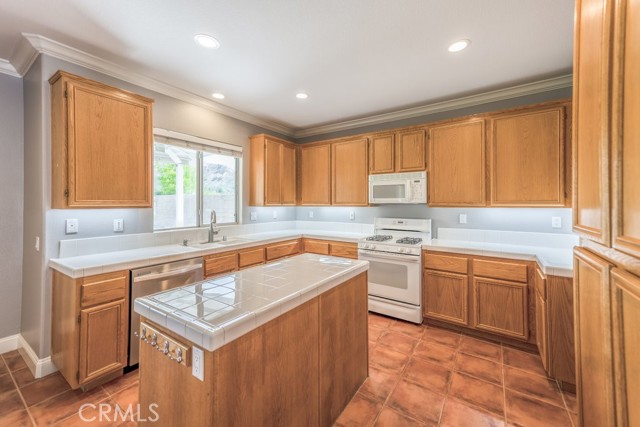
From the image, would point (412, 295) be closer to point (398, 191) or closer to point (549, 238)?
point (398, 191)

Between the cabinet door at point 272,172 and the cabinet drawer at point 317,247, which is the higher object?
the cabinet door at point 272,172

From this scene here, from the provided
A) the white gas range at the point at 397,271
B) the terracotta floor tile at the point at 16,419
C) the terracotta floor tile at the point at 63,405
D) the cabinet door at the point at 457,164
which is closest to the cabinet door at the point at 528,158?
the cabinet door at the point at 457,164

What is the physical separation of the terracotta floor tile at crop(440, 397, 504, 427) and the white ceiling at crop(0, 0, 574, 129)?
2.68 metres

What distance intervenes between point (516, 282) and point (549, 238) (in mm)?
736

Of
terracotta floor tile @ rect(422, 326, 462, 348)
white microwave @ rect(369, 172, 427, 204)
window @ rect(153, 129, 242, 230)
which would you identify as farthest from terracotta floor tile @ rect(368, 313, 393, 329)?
window @ rect(153, 129, 242, 230)

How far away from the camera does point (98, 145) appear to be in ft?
7.39

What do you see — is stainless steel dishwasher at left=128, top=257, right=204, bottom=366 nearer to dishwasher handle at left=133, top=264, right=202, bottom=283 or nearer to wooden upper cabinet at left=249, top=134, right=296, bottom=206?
dishwasher handle at left=133, top=264, right=202, bottom=283

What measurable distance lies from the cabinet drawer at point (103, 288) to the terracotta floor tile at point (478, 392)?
8.59 ft

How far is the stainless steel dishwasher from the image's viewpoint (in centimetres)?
220

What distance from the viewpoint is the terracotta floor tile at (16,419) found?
1.71 metres

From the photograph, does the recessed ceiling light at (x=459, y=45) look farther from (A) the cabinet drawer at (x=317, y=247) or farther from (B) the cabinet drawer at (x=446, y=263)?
(A) the cabinet drawer at (x=317, y=247)

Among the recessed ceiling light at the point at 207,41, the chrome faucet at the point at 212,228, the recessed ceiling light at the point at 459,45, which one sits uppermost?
the recessed ceiling light at the point at 459,45

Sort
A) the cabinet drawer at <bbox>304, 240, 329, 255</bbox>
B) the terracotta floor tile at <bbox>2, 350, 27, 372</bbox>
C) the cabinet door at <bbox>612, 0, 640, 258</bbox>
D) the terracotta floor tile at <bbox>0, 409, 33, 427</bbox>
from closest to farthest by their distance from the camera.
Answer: the cabinet door at <bbox>612, 0, 640, 258</bbox> < the terracotta floor tile at <bbox>0, 409, 33, 427</bbox> < the terracotta floor tile at <bbox>2, 350, 27, 372</bbox> < the cabinet drawer at <bbox>304, 240, 329, 255</bbox>

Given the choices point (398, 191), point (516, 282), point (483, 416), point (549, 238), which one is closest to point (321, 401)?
point (483, 416)
